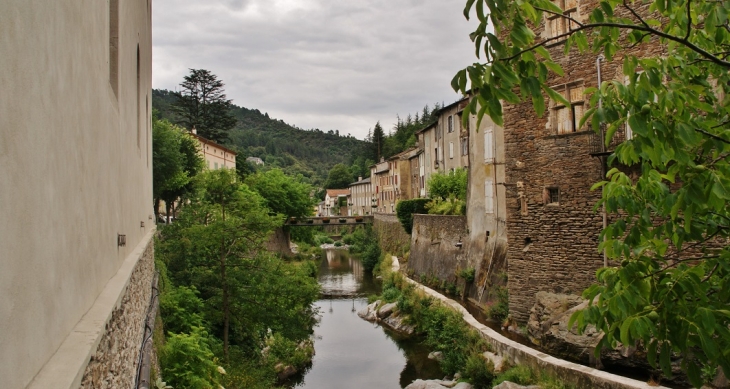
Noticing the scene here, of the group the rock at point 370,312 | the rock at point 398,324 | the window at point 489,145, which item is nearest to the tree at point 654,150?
the window at point 489,145

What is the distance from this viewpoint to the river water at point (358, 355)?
58.9 ft

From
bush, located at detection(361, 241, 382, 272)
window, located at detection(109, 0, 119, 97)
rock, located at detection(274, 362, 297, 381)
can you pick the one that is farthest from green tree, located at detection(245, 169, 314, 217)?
window, located at detection(109, 0, 119, 97)

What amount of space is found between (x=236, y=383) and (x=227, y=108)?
53890mm

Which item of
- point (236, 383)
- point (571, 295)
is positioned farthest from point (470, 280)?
point (236, 383)

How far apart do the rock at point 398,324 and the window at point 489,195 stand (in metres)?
5.80

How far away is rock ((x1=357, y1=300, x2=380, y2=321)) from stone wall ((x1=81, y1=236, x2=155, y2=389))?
749 inches

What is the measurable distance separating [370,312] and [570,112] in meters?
15.9

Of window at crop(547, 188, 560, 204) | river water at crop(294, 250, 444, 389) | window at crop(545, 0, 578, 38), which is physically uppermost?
window at crop(545, 0, 578, 38)

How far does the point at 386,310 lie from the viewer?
2505cm

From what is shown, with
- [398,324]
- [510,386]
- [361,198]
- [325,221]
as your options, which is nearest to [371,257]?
[325,221]

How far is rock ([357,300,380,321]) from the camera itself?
2591 cm

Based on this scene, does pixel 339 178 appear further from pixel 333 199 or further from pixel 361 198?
pixel 361 198

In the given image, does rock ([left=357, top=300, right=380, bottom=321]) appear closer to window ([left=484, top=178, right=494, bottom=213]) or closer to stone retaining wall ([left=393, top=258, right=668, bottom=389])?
window ([left=484, top=178, right=494, bottom=213])

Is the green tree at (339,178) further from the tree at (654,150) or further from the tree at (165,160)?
the tree at (654,150)
